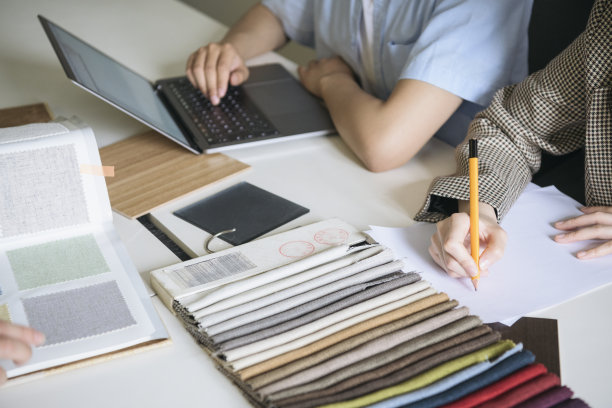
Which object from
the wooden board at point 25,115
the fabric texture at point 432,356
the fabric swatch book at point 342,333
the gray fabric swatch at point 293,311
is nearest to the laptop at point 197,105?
the wooden board at point 25,115

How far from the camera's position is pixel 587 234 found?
0.84m

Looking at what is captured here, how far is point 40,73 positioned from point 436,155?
2.71 ft

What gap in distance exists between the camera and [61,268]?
76 centimetres

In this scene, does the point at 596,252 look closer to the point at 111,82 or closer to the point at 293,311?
the point at 293,311

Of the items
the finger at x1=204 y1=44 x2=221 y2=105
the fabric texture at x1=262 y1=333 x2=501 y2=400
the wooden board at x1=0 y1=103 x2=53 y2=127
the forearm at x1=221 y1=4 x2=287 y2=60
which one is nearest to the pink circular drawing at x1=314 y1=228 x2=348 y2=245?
the fabric texture at x1=262 y1=333 x2=501 y2=400

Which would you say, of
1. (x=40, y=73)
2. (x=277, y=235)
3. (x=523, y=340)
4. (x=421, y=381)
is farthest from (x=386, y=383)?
(x=40, y=73)

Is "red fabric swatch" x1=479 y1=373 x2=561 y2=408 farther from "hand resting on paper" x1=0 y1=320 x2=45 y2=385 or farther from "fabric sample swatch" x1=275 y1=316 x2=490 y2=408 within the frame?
"hand resting on paper" x1=0 y1=320 x2=45 y2=385

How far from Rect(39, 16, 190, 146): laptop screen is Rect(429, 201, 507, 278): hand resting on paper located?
0.47 m

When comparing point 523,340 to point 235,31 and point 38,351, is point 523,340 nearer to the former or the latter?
point 38,351

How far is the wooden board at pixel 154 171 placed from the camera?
37.4 inches

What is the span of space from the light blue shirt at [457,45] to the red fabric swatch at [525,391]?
57 cm

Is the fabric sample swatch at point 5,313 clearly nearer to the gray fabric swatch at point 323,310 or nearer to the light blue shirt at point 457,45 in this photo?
the gray fabric swatch at point 323,310

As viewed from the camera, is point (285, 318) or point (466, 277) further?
point (466, 277)

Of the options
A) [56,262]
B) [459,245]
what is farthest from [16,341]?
[459,245]
